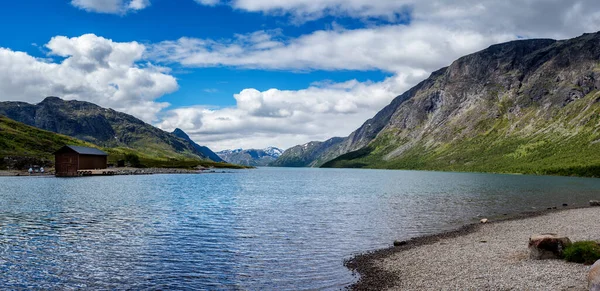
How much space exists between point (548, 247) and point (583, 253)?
234cm

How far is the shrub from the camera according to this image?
26172mm

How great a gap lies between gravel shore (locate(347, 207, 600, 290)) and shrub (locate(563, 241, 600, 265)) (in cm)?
70

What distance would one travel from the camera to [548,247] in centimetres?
2862

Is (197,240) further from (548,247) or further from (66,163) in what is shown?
(66,163)

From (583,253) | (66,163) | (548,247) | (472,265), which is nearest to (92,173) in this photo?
(66,163)

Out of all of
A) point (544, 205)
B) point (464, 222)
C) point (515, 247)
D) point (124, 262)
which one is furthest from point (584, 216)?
point (124, 262)

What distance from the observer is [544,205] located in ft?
256

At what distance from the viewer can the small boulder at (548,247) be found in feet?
93.4

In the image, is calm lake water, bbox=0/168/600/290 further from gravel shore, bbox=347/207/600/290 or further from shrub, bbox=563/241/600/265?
shrub, bbox=563/241/600/265

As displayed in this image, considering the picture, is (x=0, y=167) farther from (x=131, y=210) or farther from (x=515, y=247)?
(x=515, y=247)

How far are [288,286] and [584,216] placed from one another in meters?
50.3

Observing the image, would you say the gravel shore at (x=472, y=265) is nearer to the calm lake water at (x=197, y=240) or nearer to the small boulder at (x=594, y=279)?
the small boulder at (x=594, y=279)

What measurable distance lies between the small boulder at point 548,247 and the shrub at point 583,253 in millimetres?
826

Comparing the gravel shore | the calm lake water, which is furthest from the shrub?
the calm lake water
